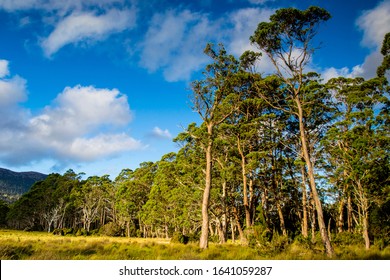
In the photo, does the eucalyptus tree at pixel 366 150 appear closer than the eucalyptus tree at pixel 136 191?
Yes

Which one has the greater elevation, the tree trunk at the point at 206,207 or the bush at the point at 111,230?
the tree trunk at the point at 206,207

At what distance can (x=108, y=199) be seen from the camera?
55750 millimetres

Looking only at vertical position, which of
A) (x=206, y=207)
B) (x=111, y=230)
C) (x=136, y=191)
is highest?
(x=136, y=191)

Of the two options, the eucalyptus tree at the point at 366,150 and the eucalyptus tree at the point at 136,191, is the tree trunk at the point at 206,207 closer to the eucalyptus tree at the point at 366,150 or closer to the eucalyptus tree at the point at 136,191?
the eucalyptus tree at the point at 366,150

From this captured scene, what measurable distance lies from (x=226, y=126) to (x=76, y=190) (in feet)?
151

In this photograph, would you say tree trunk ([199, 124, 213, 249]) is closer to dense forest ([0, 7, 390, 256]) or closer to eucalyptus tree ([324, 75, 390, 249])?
dense forest ([0, 7, 390, 256])

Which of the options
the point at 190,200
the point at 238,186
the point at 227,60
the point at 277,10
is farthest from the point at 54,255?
the point at 238,186

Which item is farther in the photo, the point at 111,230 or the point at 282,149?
the point at 111,230

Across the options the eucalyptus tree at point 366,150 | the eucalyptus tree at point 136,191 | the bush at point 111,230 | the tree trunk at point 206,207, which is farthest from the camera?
the bush at point 111,230

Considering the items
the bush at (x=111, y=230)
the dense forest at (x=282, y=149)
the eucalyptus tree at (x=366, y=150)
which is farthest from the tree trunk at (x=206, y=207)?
the bush at (x=111, y=230)

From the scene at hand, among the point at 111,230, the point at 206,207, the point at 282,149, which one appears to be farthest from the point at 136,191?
the point at 206,207

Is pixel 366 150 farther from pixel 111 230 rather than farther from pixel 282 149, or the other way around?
pixel 111 230

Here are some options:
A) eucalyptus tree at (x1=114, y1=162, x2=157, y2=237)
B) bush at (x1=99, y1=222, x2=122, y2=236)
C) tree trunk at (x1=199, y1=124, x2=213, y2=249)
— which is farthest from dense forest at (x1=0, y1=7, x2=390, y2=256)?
bush at (x1=99, y1=222, x2=122, y2=236)

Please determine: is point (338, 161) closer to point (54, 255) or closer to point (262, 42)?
point (262, 42)
